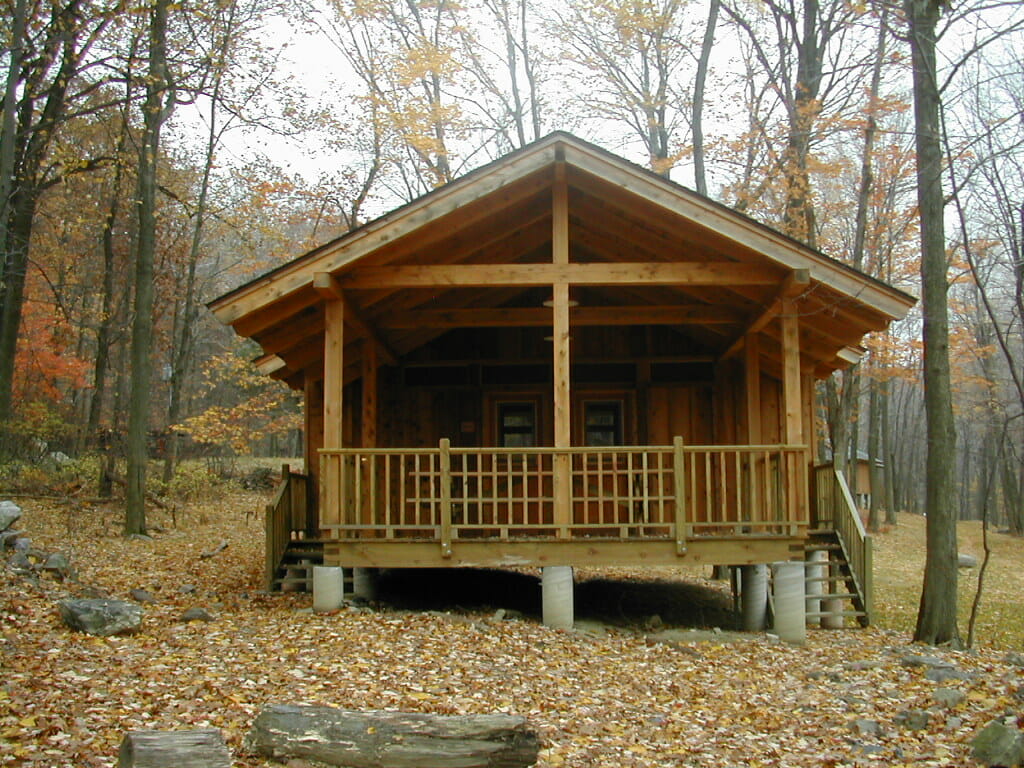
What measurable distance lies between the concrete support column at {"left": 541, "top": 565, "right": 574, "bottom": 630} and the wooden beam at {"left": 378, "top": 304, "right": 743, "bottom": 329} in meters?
3.77

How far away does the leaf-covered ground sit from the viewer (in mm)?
6664

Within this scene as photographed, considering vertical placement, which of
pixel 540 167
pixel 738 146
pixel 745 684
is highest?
pixel 738 146

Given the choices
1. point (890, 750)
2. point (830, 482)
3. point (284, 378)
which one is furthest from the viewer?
point (284, 378)

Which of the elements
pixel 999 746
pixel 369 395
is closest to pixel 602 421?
pixel 369 395

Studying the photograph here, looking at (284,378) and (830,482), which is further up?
(284,378)

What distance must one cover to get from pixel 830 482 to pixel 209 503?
1619 centimetres

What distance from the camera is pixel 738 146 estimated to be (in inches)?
885

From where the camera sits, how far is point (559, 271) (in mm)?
11492

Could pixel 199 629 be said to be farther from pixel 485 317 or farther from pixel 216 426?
pixel 216 426

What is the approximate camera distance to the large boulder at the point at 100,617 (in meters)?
9.05

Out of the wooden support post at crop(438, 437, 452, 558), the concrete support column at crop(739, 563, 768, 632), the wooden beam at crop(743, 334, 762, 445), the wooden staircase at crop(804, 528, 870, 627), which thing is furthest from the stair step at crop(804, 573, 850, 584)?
the wooden support post at crop(438, 437, 452, 558)

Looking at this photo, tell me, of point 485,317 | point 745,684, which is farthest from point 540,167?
point 745,684

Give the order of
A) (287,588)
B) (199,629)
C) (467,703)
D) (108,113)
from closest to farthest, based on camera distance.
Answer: (467,703)
(199,629)
(287,588)
(108,113)

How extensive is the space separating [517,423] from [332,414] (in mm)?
4890
